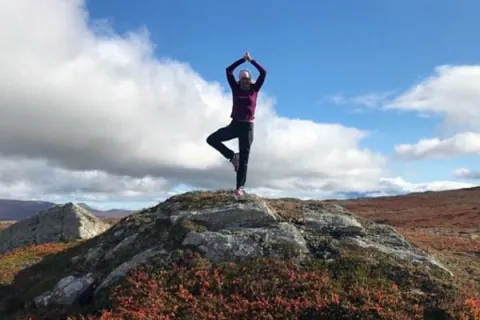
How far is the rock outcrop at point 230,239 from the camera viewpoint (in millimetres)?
16859

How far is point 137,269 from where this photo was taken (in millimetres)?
16312

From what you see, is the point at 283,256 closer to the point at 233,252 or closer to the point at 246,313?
the point at 233,252

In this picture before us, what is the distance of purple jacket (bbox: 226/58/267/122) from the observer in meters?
18.2

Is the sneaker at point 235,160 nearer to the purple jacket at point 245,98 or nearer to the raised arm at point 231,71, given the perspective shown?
the purple jacket at point 245,98

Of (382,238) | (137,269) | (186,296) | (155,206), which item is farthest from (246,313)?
(155,206)

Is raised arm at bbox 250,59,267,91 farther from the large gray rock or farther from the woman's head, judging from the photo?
the large gray rock

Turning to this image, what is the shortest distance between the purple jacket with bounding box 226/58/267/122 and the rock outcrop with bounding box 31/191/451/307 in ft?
12.2

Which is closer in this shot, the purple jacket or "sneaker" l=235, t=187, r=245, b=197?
the purple jacket

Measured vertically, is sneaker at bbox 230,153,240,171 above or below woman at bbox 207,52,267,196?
below

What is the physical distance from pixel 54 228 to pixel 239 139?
19.3 metres

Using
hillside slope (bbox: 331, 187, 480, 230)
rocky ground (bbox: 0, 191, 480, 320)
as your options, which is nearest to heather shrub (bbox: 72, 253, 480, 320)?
rocky ground (bbox: 0, 191, 480, 320)

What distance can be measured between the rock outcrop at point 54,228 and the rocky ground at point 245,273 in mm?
9728

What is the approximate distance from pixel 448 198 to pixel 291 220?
126251mm

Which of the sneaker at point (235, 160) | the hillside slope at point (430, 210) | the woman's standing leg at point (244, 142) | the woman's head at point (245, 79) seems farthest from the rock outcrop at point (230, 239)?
the hillside slope at point (430, 210)
